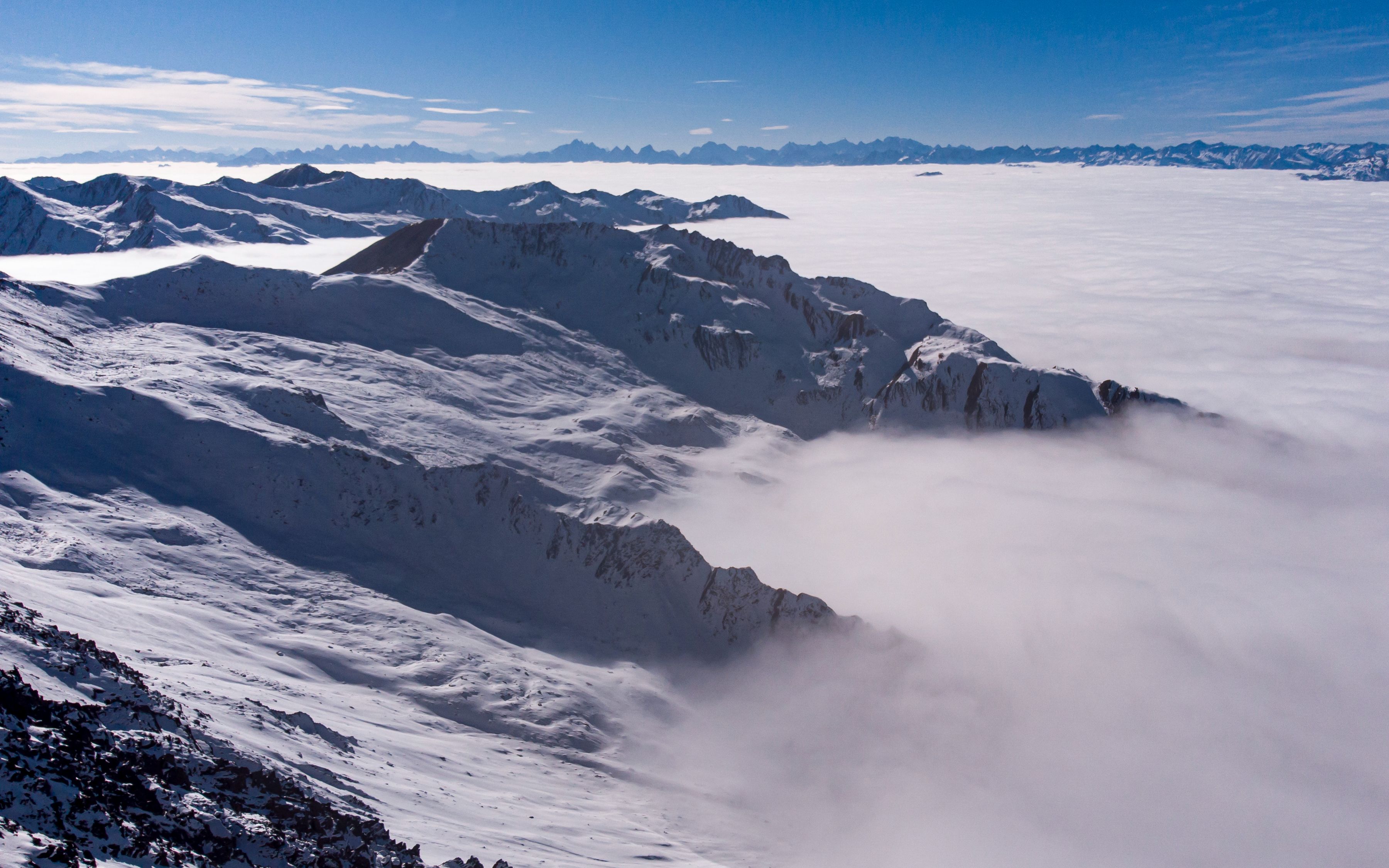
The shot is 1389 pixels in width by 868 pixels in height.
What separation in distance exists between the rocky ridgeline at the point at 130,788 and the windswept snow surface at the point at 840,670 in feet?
15.8

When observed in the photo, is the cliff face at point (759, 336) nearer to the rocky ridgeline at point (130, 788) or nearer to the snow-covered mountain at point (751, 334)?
the snow-covered mountain at point (751, 334)

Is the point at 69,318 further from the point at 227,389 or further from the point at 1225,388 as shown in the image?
the point at 1225,388

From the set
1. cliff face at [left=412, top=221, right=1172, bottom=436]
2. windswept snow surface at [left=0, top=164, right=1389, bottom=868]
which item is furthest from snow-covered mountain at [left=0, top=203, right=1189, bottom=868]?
cliff face at [left=412, top=221, right=1172, bottom=436]

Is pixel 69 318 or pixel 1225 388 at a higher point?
pixel 69 318

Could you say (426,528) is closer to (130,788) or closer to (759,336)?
→ (130,788)

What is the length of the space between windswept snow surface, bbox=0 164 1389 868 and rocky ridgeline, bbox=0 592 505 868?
189 inches

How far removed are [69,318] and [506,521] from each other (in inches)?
2460

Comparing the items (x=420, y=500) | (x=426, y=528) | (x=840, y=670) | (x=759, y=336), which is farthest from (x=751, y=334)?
(x=426, y=528)

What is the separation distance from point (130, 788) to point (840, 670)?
71.3 m

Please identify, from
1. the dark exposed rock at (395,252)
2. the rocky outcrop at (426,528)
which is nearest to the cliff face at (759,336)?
the dark exposed rock at (395,252)

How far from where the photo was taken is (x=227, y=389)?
289 feet

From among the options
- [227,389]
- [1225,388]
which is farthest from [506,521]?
[1225,388]

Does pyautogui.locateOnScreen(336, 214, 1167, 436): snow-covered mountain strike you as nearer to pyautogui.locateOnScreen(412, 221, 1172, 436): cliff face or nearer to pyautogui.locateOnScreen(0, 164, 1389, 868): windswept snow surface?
pyautogui.locateOnScreen(412, 221, 1172, 436): cliff face

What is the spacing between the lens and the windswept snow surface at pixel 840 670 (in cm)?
5525
